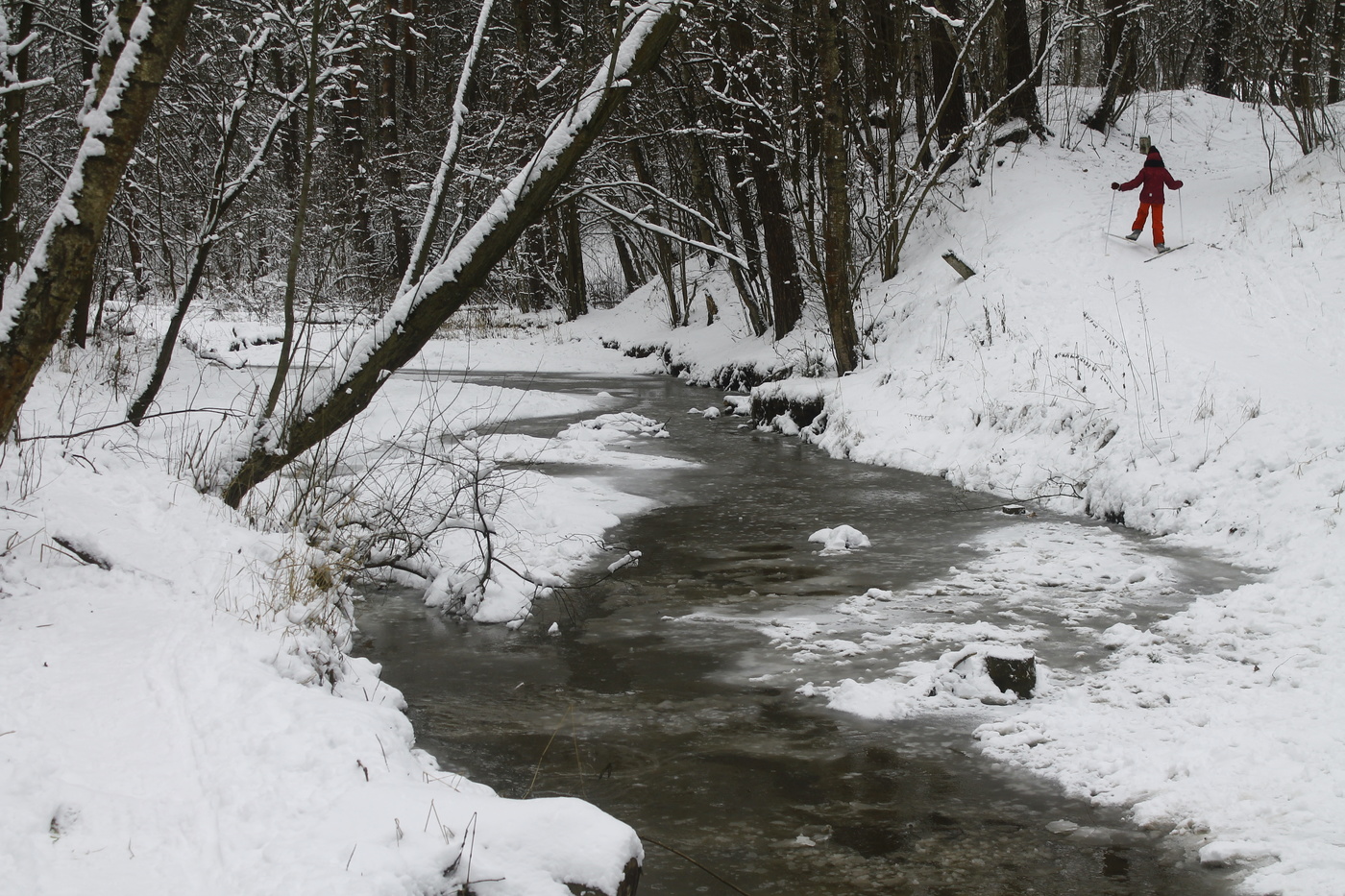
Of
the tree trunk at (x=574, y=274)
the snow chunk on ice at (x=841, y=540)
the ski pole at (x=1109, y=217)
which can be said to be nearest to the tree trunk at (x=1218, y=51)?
the ski pole at (x=1109, y=217)

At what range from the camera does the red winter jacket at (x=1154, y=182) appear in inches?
498

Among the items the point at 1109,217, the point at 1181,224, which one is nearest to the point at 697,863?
the point at 1181,224

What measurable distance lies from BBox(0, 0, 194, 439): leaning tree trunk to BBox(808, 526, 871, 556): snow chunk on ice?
559cm

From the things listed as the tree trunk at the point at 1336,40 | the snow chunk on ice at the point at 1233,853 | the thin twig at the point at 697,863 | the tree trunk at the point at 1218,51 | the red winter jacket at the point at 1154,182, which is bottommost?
the snow chunk on ice at the point at 1233,853

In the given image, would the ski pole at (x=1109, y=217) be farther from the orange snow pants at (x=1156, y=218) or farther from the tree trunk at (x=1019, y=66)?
the tree trunk at (x=1019, y=66)

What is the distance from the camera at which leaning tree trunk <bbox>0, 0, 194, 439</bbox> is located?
11.9 ft

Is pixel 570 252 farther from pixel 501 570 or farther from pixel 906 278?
pixel 501 570

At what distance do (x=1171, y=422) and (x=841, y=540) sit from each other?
137 inches

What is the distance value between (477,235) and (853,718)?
299cm

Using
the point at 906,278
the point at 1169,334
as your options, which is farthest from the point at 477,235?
the point at 906,278

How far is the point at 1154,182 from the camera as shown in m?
12.7

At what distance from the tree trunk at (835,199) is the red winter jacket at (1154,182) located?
360 centimetres

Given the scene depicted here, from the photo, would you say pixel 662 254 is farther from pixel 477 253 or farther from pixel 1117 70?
pixel 477 253

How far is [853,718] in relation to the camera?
496 cm
